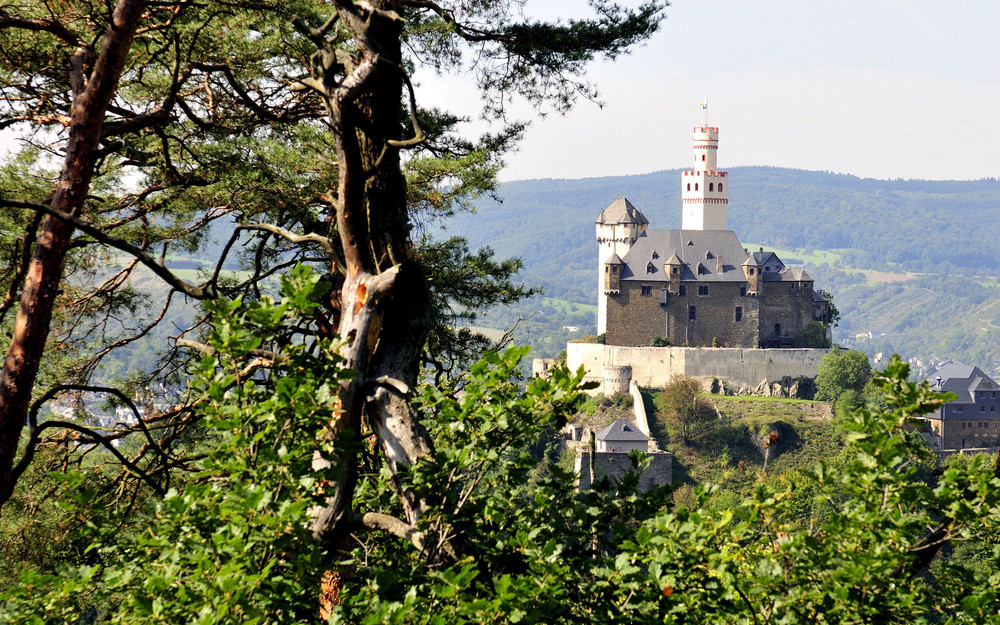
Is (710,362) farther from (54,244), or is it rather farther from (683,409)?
(54,244)

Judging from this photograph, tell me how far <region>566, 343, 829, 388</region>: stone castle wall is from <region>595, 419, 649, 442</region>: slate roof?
482cm

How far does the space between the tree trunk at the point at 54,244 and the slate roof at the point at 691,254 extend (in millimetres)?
48238

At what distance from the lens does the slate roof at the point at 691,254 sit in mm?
53625

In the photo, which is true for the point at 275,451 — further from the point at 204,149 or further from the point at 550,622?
the point at 204,149

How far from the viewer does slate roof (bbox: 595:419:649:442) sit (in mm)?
47719

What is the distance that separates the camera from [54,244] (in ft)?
18.5

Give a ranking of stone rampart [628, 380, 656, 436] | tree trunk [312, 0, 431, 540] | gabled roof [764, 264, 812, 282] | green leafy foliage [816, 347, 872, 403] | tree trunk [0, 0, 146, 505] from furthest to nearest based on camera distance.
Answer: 1. gabled roof [764, 264, 812, 282]
2. green leafy foliage [816, 347, 872, 403]
3. stone rampart [628, 380, 656, 436]
4. tree trunk [0, 0, 146, 505]
5. tree trunk [312, 0, 431, 540]

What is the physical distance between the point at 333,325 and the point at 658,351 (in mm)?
46992

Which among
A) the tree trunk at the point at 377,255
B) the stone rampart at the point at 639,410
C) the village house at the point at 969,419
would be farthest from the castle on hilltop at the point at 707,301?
the tree trunk at the point at 377,255

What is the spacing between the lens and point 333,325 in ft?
21.7

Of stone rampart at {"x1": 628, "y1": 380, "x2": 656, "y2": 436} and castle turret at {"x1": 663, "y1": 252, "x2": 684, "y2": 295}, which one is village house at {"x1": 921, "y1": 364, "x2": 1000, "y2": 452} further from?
stone rampart at {"x1": 628, "y1": 380, "x2": 656, "y2": 436}

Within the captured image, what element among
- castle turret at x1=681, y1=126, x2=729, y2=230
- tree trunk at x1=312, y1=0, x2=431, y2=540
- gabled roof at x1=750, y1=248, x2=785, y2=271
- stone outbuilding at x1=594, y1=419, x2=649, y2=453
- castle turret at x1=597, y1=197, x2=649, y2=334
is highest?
castle turret at x1=681, y1=126, x2=729, y2=230

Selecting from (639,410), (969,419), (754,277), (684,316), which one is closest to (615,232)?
(684,316)

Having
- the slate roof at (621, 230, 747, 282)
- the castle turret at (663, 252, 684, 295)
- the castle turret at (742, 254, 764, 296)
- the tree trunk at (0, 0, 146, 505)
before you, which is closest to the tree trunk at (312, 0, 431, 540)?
the tree trunk at (0, 0, 146, 505)
